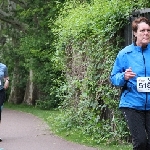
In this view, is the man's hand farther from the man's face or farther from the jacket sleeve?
the man's face

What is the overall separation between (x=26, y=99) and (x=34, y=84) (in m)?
1.61

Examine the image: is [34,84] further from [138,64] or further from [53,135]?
[138,64]

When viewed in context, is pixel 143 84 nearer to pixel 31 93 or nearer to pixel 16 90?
pixel 31 93

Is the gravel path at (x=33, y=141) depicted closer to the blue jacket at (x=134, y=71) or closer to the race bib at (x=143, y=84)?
the blue jacket at (x=134, y=71)

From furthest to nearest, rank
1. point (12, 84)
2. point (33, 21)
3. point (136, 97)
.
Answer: point (12, 84) → point (33, 21) → point (136, 97)

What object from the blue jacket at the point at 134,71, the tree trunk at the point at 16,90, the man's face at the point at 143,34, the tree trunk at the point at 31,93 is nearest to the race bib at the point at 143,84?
the blue jacket at the point at 134,71

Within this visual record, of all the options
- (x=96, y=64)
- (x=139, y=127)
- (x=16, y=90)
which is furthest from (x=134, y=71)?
(x=16, y=90)

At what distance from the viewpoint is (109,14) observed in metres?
8.38

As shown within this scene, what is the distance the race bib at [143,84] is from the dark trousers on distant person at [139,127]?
24cm

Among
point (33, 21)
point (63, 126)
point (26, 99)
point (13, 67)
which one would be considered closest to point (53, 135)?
point (63, 126)

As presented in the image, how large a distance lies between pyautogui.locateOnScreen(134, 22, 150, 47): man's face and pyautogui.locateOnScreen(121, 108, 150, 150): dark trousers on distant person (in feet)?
2.44

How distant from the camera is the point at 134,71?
5145mm

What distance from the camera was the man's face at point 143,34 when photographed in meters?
5.16

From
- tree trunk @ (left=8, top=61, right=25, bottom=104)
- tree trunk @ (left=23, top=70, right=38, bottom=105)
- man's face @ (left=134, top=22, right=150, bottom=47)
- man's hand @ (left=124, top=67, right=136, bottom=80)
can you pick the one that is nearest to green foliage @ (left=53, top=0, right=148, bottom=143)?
man's face @ (left=134, top=22, right=150, bottom=47)
